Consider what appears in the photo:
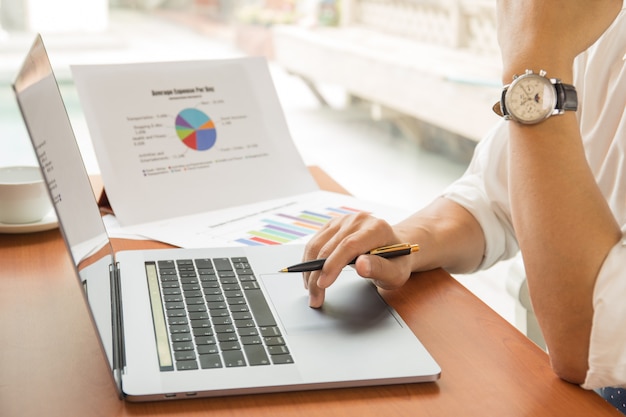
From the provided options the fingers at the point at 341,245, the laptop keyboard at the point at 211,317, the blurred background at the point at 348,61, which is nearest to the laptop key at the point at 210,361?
the laptop keyboard at the point at 211,317

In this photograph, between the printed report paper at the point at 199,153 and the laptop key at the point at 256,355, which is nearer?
the laptop key at the point at 256,355

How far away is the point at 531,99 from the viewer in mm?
742

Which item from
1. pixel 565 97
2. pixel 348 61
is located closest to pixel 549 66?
pixel 565 97

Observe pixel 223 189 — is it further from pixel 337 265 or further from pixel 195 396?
pixel 195 396

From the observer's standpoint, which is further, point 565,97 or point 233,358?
point 565,97

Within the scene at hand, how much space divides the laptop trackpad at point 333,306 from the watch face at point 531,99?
0.74ft

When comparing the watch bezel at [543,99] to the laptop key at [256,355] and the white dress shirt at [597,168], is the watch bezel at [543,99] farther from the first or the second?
the laptop key at [256,355]

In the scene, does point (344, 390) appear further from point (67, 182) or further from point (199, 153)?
point (199, 153)

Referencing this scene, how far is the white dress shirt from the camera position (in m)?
0.72

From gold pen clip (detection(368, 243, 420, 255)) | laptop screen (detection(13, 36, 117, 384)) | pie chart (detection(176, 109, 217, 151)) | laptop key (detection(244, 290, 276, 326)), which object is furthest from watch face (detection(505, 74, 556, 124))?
pie chart (detection(176, 109, 217, 151))

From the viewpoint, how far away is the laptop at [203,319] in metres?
0.61

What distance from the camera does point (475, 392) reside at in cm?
64

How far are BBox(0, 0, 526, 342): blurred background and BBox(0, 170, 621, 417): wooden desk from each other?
5.61ft

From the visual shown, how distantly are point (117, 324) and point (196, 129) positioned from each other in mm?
509
